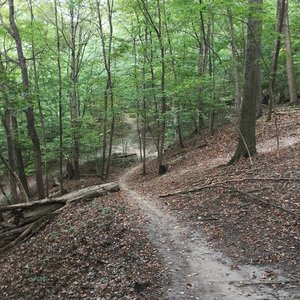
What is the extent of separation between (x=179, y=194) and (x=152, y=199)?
1135 mm

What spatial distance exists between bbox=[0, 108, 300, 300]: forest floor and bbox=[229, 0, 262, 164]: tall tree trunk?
2.22 feet

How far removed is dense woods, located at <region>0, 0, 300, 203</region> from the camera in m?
11.7

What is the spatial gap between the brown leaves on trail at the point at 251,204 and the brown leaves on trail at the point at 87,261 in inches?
62.8

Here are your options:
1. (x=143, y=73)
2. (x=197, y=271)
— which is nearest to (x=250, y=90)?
(x=197, y=271)

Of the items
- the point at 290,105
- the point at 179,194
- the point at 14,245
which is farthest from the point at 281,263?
the point at 290,105

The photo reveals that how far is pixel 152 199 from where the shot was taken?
11.7 m

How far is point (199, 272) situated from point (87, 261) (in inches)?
112

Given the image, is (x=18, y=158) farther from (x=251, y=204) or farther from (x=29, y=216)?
(x=251, y=204)

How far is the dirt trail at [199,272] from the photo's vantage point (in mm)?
5109

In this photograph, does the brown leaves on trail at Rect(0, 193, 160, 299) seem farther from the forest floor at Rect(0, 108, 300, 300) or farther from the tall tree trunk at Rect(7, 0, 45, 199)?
the tall tree trunk at Rect(7, 0, 45, 199)

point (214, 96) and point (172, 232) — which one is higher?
point (214, 96)

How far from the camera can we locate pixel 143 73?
701 inches

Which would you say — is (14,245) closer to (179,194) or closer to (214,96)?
(179,194)

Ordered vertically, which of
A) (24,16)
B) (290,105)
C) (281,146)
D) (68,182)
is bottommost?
(68,182)
